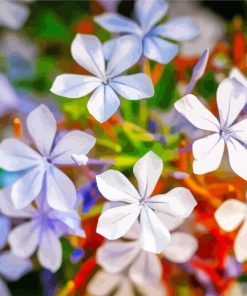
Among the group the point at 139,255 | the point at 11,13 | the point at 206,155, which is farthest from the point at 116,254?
the point at 11,13

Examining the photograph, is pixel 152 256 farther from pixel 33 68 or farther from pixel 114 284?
pixel 33 68

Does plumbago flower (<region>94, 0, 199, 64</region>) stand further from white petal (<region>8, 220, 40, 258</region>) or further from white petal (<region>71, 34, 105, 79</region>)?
white petal (<region>8, 220, 40, 258</region>)

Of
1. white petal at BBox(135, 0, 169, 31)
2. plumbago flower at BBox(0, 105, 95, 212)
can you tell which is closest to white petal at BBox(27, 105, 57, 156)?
plumbago flower at BBox(0, 105, 95, 212)

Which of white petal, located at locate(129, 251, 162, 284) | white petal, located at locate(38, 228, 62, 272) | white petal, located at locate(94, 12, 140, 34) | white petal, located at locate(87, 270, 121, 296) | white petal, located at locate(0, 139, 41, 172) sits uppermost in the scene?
white petal, located at locate(94, 12, 140, 34)

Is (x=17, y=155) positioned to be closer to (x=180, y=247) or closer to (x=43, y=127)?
(x=43, y=127)

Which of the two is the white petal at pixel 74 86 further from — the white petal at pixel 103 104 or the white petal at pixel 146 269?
the white petal at pixel 146 269

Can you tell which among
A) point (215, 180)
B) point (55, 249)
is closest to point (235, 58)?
point (215, 180)
